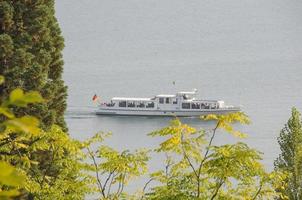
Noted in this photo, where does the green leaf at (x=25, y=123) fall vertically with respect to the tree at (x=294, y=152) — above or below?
above

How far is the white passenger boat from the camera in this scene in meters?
64.9

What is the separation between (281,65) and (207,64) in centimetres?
968

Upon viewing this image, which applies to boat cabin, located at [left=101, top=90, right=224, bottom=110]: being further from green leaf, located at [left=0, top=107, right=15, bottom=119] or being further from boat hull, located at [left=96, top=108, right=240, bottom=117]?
green leaf, located at [left=0, top=107, right=15, bottom=119]

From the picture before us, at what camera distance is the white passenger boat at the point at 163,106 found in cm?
6494

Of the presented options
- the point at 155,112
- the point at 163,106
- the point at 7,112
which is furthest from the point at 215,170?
the point at 163,106

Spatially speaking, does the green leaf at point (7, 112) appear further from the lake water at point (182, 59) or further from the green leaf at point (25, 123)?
the lake water at point (182, 59)

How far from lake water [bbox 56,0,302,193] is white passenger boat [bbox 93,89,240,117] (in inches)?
45.7

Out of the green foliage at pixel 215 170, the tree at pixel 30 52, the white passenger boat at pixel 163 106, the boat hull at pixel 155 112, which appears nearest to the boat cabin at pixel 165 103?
the white passenger boat at pixel 163 106

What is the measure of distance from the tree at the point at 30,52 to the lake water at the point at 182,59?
23681 mm

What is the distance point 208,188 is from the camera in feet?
24.8

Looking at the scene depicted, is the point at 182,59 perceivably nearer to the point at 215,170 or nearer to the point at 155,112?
the point at 155,112

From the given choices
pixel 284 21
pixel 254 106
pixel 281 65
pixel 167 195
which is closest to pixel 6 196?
pixel 167 195

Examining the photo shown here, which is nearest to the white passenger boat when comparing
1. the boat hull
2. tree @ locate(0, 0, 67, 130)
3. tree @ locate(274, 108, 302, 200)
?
the boat hull

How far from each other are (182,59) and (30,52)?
67.9m
